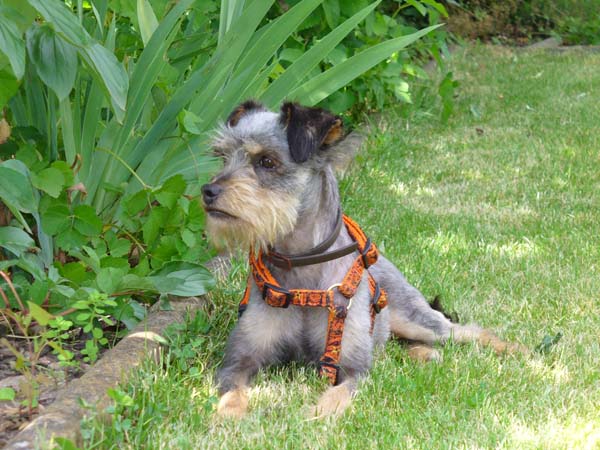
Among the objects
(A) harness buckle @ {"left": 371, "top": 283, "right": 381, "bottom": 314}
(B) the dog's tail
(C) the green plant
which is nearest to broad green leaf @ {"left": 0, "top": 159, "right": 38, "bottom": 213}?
(C) the green plant

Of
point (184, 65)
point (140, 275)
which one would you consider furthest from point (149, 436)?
point (184, 65)

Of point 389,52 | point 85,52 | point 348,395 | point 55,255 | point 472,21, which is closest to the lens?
point 85,52

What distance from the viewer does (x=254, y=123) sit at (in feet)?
12.0

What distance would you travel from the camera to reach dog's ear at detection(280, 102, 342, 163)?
11.4 feet

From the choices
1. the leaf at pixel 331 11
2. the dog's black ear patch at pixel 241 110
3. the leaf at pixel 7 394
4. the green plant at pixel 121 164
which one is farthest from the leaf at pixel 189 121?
the leaf at pixel 331 11

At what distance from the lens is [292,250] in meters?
3.59

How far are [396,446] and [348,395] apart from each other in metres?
0.41

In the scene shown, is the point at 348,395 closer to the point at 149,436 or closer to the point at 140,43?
the point at 149,436

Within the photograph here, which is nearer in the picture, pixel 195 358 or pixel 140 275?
pixel 195 358

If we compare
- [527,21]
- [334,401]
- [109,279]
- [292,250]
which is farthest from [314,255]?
[527,21]

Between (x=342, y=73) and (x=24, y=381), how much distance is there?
7.55 ft

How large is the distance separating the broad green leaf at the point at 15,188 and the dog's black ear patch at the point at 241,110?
0.91 m

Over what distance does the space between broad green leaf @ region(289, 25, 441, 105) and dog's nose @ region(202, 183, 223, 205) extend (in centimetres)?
133

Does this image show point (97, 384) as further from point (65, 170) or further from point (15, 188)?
point (65, 170)
